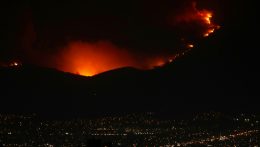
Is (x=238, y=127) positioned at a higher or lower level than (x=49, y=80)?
lower

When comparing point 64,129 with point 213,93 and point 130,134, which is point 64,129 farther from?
point 213,93

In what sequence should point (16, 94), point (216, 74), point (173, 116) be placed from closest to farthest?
point (173, 116)
point (16, 94)
point (216, 74)

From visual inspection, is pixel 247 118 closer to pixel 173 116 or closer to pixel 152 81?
pixel 173 116

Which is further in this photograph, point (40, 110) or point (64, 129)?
point (40, 110)

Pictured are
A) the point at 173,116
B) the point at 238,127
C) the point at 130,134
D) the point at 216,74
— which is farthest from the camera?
the point at 216,74

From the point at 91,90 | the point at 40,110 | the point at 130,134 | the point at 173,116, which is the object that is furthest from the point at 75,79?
the point at 130,134

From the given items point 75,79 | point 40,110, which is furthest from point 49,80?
point 40,110
